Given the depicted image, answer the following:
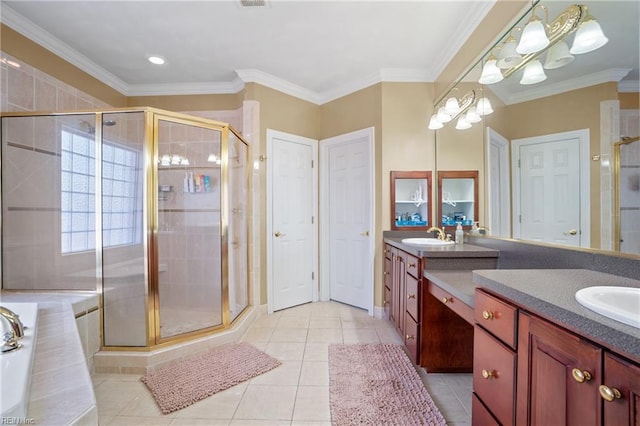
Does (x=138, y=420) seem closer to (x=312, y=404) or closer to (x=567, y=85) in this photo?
(x=312, y=404)

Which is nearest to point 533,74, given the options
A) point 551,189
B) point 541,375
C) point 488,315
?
point 551,189

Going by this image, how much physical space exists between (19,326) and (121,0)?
7.03 ft

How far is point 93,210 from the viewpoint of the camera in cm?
212

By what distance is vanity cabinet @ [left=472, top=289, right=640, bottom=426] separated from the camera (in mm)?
554

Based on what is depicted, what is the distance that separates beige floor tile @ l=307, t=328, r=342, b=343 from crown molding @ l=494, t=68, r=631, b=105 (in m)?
2.18

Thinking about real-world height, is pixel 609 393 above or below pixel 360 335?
above

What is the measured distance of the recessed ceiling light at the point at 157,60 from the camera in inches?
99.3

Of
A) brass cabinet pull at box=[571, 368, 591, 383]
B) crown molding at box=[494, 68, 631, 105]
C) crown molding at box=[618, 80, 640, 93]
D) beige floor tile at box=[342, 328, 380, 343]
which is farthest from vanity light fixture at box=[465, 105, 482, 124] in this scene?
beige floor tile at box=[342, 328, 380, 343]

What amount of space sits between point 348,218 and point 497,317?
219 cm

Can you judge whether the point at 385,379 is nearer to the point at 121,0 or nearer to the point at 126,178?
the point at 126,178

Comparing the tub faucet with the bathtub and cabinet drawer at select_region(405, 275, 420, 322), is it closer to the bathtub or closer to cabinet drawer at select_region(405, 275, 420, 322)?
the bathtub

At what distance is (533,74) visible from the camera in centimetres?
142

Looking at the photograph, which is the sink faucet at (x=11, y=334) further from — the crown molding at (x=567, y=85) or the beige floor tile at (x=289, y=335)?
the crown molding at (x=567, y=85)

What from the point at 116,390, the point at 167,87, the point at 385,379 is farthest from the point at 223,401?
the point at 167,87
